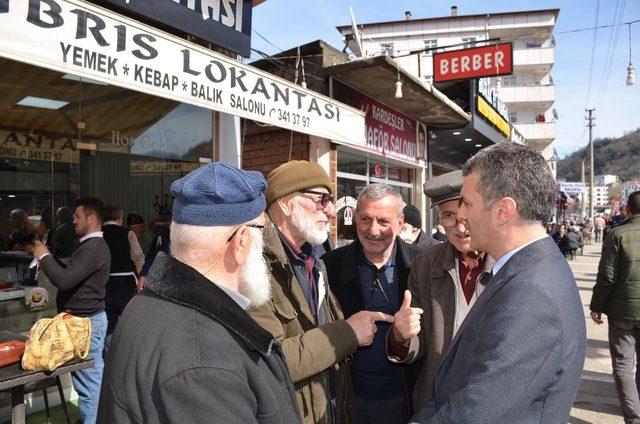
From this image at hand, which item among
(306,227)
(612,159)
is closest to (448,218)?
(306,227)

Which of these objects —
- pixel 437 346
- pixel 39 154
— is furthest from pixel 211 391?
pixel 39 154

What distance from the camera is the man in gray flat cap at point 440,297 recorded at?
2.13 metres

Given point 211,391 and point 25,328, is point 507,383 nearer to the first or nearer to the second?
point 211,391

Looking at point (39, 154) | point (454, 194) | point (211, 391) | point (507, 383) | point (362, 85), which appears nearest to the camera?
point (211, 391)

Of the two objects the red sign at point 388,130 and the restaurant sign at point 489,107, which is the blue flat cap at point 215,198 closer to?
the red sign at point 388,130

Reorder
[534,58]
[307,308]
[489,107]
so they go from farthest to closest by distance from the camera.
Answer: [534,58]
[489,107]
[307,308]

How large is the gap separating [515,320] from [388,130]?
7657 mm

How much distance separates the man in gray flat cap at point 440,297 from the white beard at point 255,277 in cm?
80

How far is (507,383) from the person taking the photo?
1174 mm

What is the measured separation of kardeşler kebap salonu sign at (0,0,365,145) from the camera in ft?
7.46

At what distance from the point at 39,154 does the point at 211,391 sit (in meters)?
5.07

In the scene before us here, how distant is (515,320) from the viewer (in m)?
1.21

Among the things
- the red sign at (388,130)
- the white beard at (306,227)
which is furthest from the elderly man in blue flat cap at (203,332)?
the red sign at (388,130)

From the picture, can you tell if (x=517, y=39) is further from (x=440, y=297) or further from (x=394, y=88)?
(x=440, y=297)
